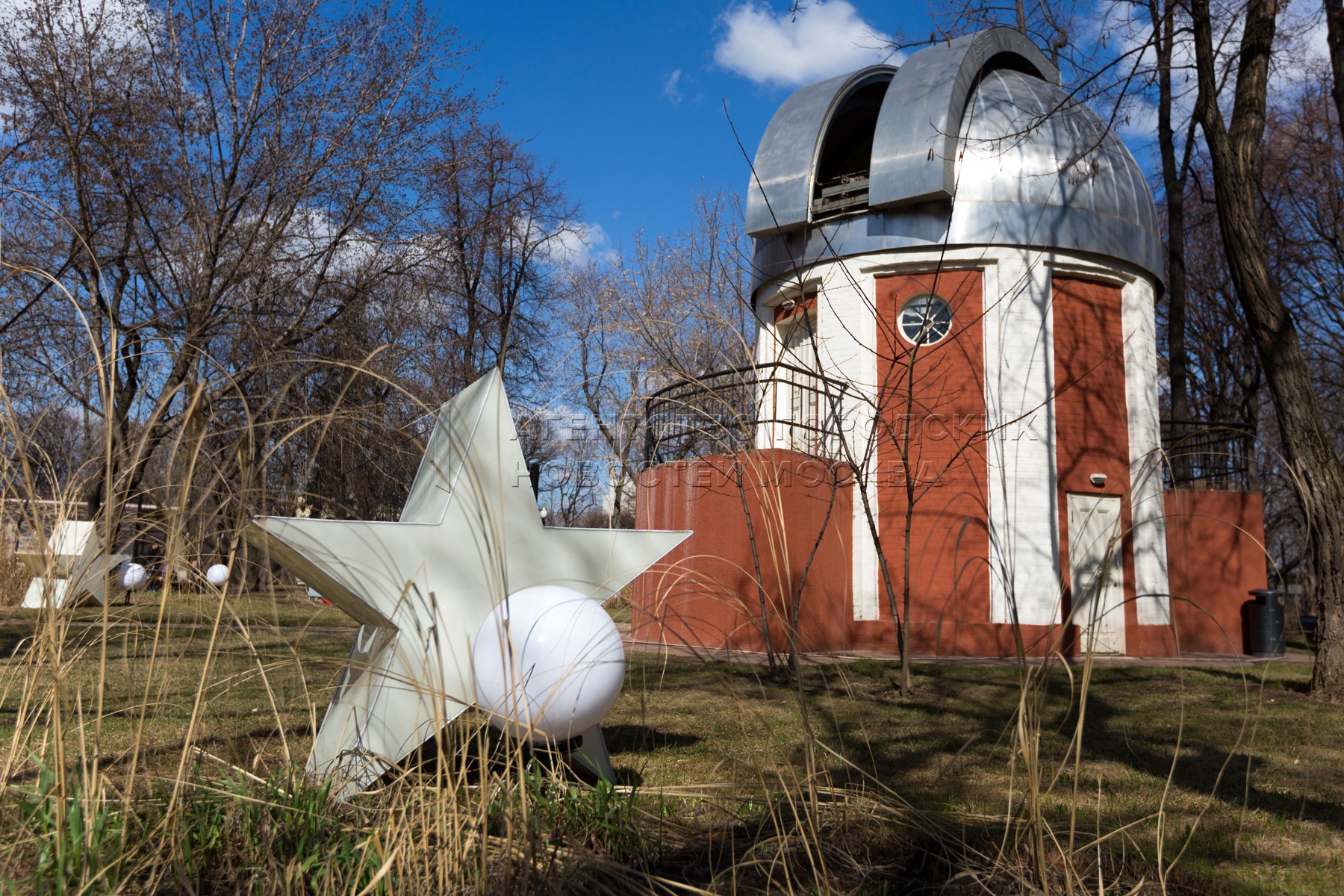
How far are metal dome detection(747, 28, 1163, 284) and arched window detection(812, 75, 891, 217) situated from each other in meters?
0.08

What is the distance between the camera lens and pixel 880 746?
Result: 5.46 m

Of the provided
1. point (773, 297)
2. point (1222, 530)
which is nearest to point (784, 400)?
point (773, 297)

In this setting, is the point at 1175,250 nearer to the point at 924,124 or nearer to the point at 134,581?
the point at 924,124

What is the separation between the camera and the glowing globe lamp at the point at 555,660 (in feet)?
10.9

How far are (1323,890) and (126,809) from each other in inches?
149

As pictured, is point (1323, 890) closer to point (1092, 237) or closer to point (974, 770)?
point (974, 770)

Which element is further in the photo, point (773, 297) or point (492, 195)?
point (492, 195)

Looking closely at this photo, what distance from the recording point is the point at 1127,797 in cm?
426

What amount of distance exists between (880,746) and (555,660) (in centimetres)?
289

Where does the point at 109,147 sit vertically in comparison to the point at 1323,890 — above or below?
above

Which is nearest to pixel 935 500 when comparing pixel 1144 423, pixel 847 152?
pixel 1144 423

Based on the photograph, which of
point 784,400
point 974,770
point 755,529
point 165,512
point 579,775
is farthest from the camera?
point 784,400

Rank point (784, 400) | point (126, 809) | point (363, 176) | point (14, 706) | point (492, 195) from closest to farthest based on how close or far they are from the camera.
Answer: point (126, 809), point (14, 706), point (784, 400), point (363, 176), point (492, 195)

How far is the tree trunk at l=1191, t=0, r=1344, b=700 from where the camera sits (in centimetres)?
754
